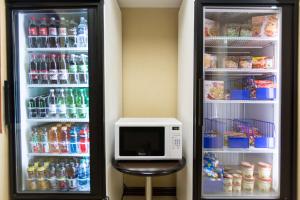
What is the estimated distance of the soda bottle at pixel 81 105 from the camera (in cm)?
189

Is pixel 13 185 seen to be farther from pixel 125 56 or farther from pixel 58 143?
pixel 125 56

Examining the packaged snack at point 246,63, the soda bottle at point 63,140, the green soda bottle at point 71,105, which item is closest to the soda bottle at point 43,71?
the green soda bottle at point 71,105

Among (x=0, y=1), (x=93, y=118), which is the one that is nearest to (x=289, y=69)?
(x=93, y=118)

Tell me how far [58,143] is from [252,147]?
67.4 inches

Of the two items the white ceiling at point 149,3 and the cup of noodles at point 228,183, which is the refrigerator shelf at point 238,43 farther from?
the cup of noodles at point 228,183

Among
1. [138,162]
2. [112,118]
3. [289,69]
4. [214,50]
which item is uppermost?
[214,50]

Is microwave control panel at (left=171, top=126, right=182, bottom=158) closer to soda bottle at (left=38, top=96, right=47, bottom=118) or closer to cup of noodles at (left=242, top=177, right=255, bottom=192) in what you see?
cup of noodles at (left=242, top=177, right=255, bottom=192)

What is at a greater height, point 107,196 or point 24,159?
point 24,159

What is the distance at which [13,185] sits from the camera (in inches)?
69.1

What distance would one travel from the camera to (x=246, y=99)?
189cm

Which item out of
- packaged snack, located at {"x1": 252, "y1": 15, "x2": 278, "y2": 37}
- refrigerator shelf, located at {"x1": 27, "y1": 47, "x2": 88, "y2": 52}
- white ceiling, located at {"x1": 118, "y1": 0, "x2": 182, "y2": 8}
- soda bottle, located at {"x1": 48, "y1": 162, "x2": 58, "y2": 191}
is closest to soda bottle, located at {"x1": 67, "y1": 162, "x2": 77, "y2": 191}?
soda bottle, located at {"x1": 48, "y1": 162, "x2": 58, "y2": 191}

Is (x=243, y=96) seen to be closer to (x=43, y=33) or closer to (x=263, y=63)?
(x=263, y=63)

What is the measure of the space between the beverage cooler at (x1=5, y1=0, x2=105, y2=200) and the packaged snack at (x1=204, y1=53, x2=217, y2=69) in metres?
0.87

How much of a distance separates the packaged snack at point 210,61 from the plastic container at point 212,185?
3.15 feet
